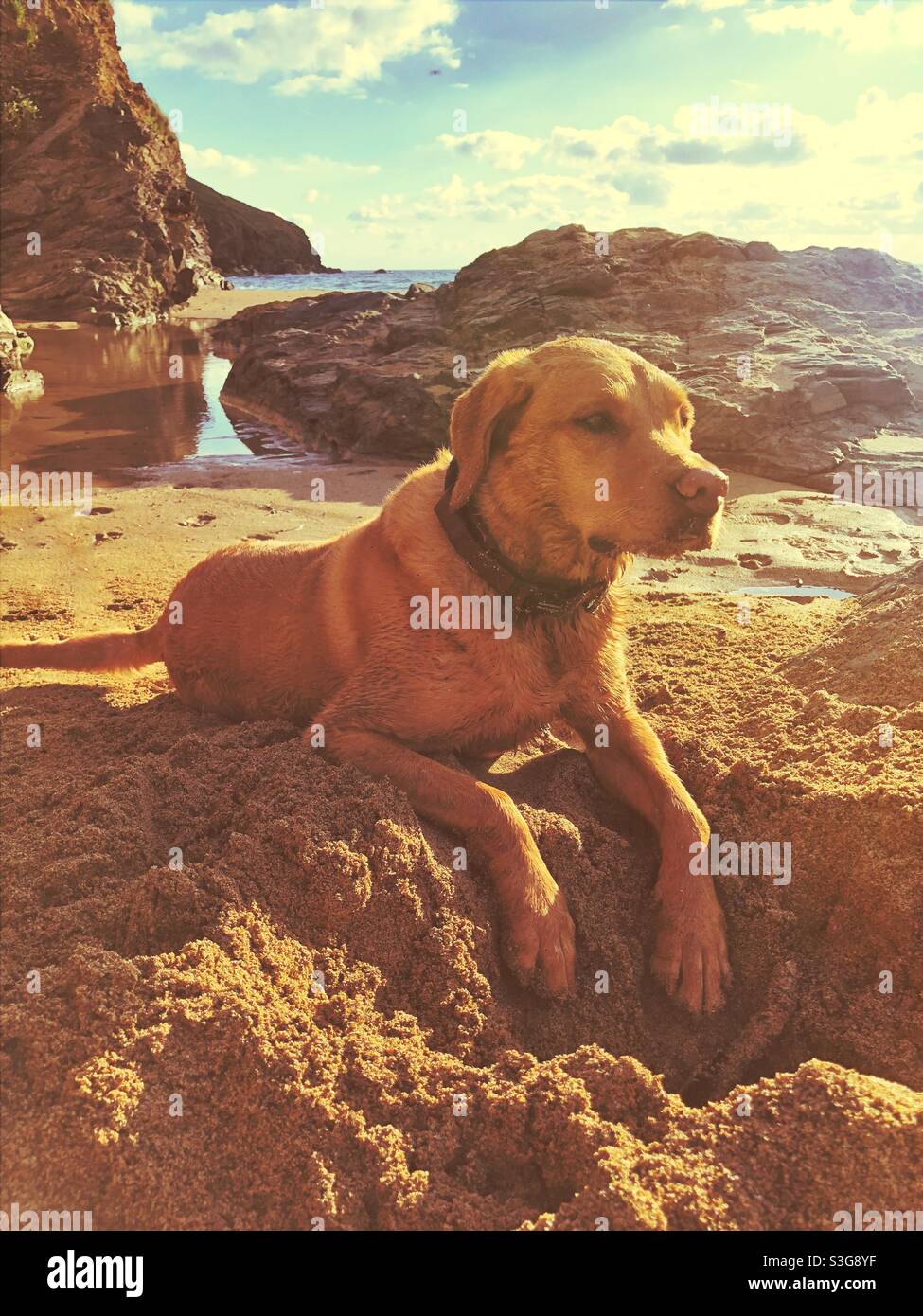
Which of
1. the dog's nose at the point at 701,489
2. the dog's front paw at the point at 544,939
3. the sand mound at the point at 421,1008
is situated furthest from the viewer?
the dog's nose at the point at 701,489

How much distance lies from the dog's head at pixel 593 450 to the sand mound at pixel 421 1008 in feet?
3.05

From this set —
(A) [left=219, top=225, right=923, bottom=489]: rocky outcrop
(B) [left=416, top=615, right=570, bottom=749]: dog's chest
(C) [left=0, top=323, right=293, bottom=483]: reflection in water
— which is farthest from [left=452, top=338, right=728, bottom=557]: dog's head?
(C) [left=0, top=323, right=293, bottom=483]: reflection in water

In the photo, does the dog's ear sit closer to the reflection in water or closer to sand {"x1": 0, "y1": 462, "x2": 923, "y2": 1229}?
sand {"x1": 0, "y1": 462, "x2": 923, "y2": 1229}

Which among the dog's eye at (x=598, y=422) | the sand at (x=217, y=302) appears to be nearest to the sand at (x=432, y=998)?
the dog's eye at (x=598, y=422)

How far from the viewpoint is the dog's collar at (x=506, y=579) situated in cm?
291

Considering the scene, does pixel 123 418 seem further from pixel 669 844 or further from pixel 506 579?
pixel 669 844

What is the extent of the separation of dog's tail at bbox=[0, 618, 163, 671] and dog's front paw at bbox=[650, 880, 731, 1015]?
8.89ft

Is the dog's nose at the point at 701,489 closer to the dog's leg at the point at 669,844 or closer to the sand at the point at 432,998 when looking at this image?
the dog's leg at the point at 669,844

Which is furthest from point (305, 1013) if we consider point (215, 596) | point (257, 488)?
point (257, 488)

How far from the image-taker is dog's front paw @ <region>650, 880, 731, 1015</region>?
233cm

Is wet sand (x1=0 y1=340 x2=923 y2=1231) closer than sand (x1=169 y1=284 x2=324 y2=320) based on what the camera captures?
Yes

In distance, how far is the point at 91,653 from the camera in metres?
4.20

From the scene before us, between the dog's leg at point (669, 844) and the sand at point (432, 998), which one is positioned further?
the dog's leg at point (669, 844)

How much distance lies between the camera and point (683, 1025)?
229cm
